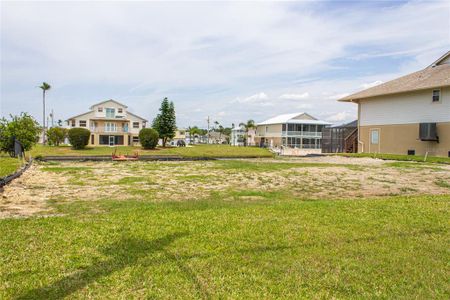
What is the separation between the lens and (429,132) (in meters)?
25.4

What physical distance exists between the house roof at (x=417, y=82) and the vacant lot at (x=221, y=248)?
21.8 m

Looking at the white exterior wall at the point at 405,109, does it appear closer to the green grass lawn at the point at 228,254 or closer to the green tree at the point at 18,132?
the green grass lawn at the point at 228,254

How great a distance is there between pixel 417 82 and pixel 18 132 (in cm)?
2843

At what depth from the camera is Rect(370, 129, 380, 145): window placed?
30.8 metres

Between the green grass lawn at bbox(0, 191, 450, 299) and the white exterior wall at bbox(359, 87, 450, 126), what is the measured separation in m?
23.0

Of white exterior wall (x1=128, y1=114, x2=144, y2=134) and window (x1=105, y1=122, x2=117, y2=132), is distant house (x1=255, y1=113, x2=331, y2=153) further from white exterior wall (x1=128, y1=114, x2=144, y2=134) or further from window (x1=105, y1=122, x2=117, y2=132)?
window (x1=105, y1=122, x2=117, y2=132)

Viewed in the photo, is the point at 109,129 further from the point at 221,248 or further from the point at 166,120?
the point at 221,248

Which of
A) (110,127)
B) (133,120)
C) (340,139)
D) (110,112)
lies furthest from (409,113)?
(110,112)

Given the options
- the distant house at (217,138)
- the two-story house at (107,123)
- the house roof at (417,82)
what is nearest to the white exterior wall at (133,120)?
the two-story house at (107,123)

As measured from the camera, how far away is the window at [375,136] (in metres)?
30.8

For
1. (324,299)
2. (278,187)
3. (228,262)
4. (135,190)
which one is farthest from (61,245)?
(278,187)

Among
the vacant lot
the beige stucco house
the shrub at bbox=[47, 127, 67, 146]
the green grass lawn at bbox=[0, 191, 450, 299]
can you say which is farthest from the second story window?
the green grass lawn at bbox=[0, 191, 450, 299]

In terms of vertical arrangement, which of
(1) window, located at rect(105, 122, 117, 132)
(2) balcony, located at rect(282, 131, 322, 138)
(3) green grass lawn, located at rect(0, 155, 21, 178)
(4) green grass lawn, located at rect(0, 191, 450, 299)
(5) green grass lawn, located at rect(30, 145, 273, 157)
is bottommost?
(4) green grass lawn, located at rect(0, 191, 450, 299)

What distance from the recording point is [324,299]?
3.05 meters
